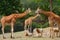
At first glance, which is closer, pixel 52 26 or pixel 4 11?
pixel 52 26

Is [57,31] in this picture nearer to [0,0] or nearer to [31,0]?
[0,0]

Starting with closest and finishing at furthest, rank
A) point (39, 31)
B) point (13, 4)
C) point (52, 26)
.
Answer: point (52, 26) → point (39, 31) → point (13, 4)

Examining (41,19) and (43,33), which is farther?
(41,19)

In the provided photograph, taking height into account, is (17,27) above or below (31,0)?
below

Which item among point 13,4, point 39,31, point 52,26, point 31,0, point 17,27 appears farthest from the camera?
point 31,0

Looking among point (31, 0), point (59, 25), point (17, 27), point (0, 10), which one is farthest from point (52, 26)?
point (31, 0)

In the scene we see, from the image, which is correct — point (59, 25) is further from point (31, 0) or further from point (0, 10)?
point (31, 0)

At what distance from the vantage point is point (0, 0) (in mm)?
23859

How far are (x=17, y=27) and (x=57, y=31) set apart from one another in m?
8.05

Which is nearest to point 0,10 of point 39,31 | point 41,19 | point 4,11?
point 4,11


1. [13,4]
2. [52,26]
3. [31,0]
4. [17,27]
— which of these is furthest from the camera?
[31,0]

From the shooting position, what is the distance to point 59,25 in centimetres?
1464

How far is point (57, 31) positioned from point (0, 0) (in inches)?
390

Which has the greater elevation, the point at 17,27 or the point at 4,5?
the point at 4,5
